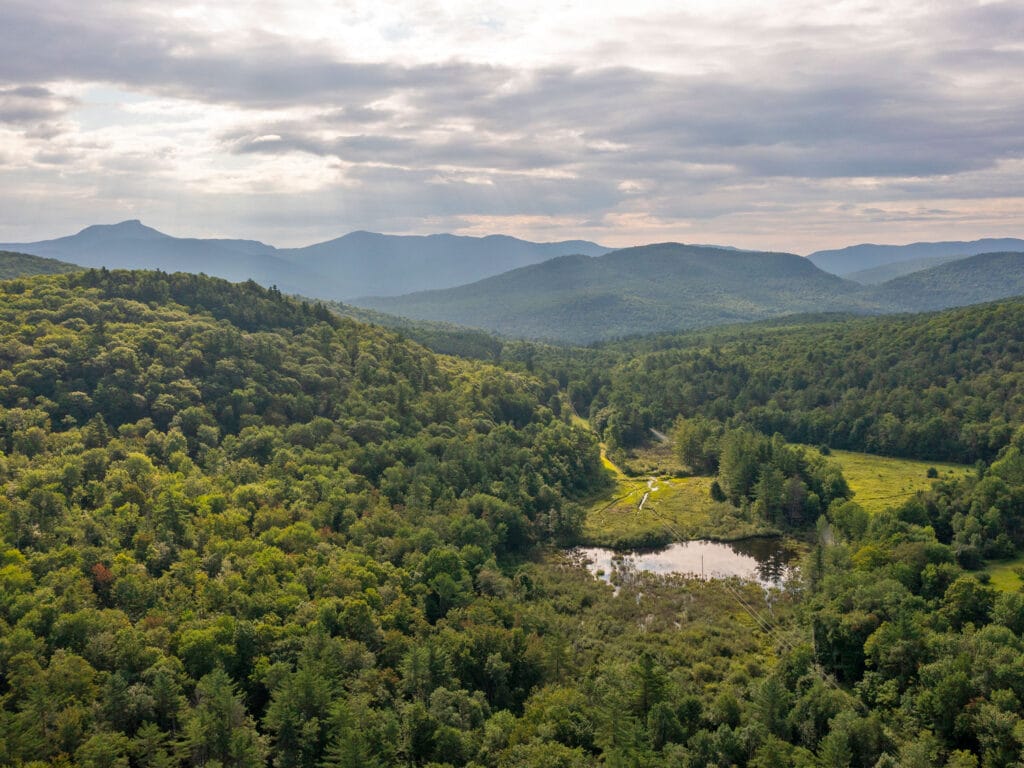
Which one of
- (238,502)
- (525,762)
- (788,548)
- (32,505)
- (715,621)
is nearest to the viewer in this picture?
(525,762)

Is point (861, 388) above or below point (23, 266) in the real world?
below

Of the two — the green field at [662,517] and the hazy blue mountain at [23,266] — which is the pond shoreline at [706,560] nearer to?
the green field at [662,517]

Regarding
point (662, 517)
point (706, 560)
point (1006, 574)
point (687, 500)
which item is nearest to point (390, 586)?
point (706, 560)

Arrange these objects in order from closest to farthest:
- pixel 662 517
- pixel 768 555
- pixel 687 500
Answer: pixel 768 555, pixel 662 517, pixel 687 500

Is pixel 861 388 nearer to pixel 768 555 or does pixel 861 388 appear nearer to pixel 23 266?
pixel 768 555

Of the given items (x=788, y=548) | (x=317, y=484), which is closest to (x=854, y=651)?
(x=788, y=548)

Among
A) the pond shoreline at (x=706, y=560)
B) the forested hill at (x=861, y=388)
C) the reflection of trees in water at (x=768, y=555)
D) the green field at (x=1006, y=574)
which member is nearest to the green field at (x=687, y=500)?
the pond shoreline at (x=706, y=560)

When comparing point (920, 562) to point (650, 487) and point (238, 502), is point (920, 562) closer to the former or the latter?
point (650, 487)
